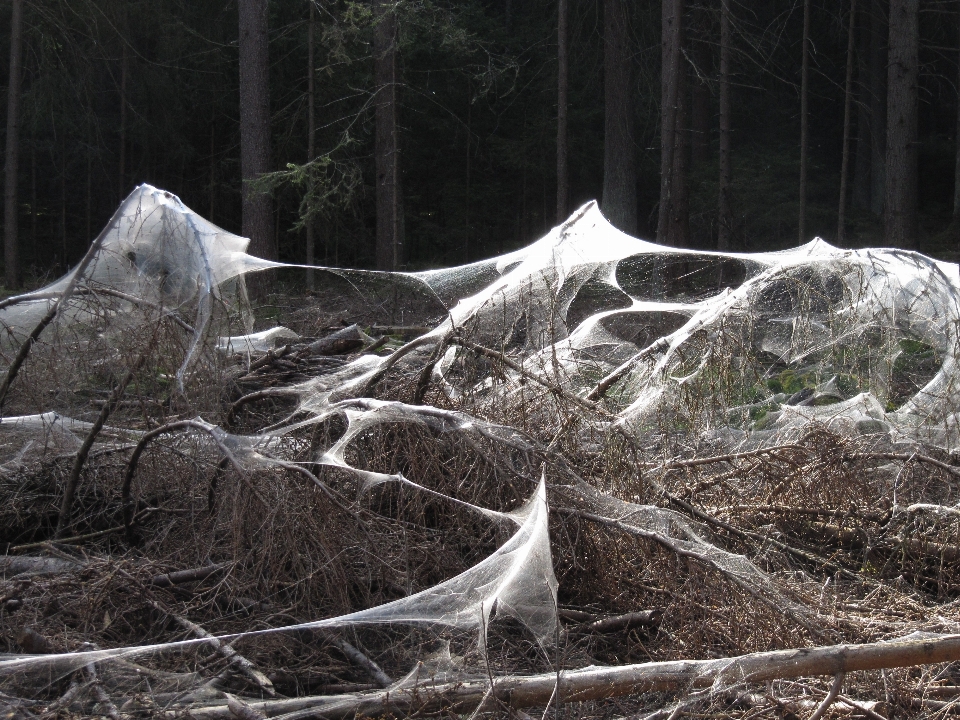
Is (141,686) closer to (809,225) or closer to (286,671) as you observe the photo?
(286,671)

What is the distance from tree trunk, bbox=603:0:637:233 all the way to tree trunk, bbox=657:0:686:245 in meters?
3.58

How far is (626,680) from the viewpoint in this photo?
326 centimetres

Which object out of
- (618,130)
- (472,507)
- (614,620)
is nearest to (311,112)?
(618,130)

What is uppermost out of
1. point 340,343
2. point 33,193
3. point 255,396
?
point 33,193

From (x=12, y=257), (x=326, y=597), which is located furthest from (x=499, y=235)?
(x=326, y=597)

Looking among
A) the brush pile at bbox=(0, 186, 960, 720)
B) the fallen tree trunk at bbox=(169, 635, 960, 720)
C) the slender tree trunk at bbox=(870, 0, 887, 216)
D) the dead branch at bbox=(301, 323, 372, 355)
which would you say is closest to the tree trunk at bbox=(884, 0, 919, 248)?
the slender tree trunk at bbox=(870, 0, 887, 216)

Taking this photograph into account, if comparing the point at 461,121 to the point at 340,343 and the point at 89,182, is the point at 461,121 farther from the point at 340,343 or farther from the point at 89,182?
the point at 340,343

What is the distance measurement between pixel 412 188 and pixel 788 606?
20915 mm

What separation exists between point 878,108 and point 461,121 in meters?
11.7

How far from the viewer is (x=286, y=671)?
3.67 m

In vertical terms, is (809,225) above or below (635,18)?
below

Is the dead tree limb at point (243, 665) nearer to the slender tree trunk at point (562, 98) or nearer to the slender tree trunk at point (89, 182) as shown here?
the slender tree trunk at point (562, 98)

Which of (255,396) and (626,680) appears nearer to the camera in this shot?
(626,680)

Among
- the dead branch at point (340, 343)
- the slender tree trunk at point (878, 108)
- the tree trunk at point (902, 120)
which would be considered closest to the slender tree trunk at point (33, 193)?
the dead branch at point (340, 343)
